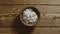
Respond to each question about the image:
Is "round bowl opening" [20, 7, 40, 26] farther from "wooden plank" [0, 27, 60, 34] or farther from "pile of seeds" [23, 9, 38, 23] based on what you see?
"wooden plank" [0, 27, 60, 34]

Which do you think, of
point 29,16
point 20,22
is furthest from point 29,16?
point 20,22

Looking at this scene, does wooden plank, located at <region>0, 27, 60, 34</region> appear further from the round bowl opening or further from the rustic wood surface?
the round bowl opening

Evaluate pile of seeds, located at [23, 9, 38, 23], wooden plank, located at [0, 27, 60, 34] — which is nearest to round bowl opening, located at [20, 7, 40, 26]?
pile of seeds, located at [23, 9, 38, 23]

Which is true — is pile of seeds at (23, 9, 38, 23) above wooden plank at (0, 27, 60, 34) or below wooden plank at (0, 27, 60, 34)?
above

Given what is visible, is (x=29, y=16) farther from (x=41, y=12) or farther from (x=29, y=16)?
(x=41, y=12)

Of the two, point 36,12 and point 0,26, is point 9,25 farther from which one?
point 36,12

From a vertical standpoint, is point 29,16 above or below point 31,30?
above

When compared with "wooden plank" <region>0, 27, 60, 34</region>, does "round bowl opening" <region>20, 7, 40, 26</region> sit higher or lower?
higher

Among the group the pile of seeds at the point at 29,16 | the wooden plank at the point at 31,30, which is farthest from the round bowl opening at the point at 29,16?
the wooden plank at the point at 31,30

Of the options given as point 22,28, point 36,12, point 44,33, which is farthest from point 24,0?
point 44,33

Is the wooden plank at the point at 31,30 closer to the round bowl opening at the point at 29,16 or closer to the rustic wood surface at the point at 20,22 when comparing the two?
the rustic wood surface at the point at 20,22

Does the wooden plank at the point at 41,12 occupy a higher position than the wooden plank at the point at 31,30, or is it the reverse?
the wooden plank at the point at 41,12

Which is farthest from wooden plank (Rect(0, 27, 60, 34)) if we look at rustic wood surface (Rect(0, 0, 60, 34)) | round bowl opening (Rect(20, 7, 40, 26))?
round bowl opening (Rect(20, 7, 40, 26))

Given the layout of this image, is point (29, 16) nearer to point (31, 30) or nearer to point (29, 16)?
point (29, 16)
